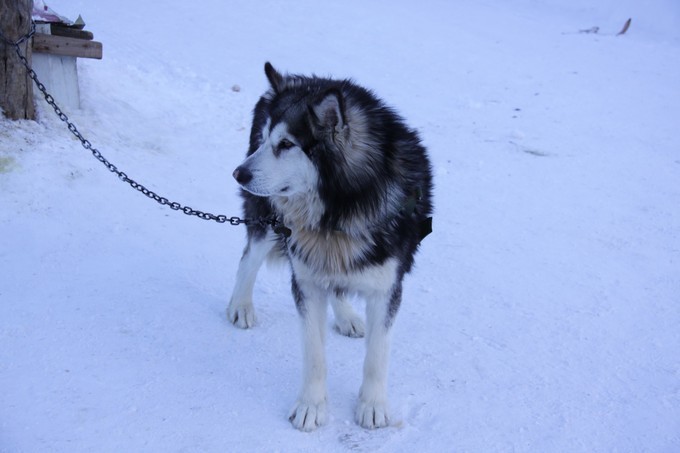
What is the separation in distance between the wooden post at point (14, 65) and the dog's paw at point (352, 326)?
125 inches

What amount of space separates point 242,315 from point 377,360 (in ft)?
3.42

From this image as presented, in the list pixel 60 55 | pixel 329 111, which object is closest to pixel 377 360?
pixel 329 111

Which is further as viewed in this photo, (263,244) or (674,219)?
(674,219)

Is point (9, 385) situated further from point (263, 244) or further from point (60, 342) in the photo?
point (263, 244)

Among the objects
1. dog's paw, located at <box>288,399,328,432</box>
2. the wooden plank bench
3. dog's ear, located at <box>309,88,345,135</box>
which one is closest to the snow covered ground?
dog's paw, located at <box>288,399,328,432</box>

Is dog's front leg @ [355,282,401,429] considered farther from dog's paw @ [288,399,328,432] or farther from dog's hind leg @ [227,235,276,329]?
dog's hind leg @ [227,235,276,329]

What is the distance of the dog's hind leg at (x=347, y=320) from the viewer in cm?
344

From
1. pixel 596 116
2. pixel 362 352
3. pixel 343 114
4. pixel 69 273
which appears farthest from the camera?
pixel 596 116

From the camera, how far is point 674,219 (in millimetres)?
5125

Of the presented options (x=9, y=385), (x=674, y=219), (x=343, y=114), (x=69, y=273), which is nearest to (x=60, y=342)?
(x=9, y=385)

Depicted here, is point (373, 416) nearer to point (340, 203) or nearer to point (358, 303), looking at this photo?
point (340, 203)

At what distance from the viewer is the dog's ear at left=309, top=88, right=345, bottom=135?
2311 mm

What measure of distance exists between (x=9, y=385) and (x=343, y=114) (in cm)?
192

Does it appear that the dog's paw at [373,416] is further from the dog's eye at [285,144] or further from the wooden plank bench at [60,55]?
the wooden plank bench at [60,55]
